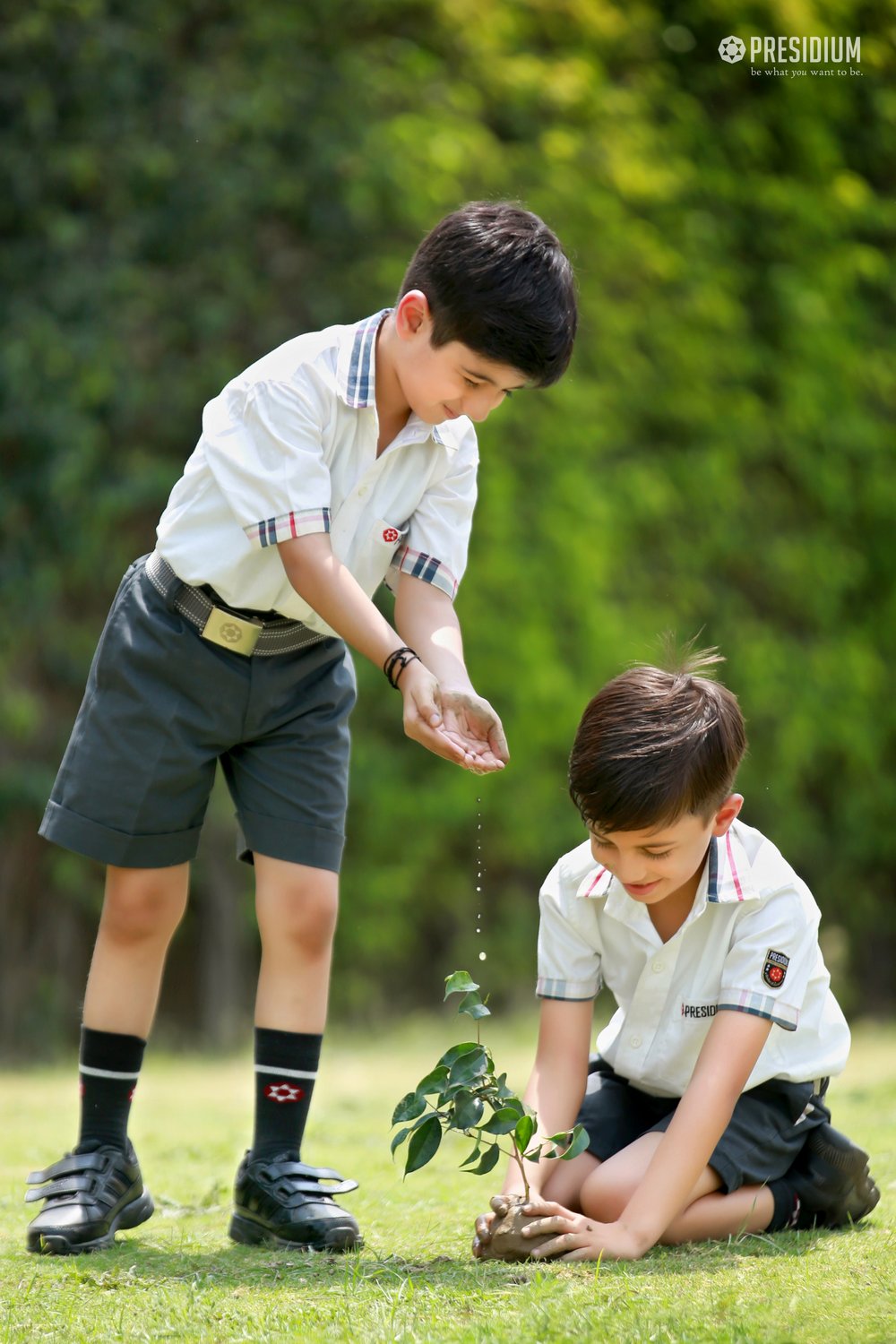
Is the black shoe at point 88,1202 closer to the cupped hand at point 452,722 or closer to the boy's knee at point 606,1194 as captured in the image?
the boy's knee at point 606,1194

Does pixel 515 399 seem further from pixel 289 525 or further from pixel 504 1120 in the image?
pixel 504 1120

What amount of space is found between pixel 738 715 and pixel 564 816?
3.47 meters

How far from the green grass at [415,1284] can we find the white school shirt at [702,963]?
0.26m

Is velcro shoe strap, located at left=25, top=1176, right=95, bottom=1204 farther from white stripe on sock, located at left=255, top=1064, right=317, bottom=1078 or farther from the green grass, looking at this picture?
white stripe on sock, located at left=255, top=1064, right=317, bottom=1078

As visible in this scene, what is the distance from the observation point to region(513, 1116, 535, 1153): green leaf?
6.02 ft

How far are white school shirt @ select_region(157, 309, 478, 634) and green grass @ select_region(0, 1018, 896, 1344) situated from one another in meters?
0.91

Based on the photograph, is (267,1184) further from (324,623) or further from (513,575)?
(513,575)

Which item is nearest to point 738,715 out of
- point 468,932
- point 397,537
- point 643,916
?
point 643,916

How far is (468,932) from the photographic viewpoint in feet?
19.1

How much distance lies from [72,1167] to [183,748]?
0.61 m

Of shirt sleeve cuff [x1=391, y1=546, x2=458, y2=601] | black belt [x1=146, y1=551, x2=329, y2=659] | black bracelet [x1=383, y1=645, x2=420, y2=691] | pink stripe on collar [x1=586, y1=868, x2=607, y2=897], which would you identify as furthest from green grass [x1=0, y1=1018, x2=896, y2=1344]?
shirt sleeve cuff [x1=391, y1=546, x2=458, y2=601]

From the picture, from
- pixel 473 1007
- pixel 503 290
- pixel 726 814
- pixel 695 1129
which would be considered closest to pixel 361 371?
pixel 503 290

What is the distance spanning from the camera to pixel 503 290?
6.75 feet

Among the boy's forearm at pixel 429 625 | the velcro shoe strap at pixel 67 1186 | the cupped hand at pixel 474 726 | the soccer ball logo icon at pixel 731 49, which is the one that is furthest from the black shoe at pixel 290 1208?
the soccer ball logo icon at pixel 731 49
